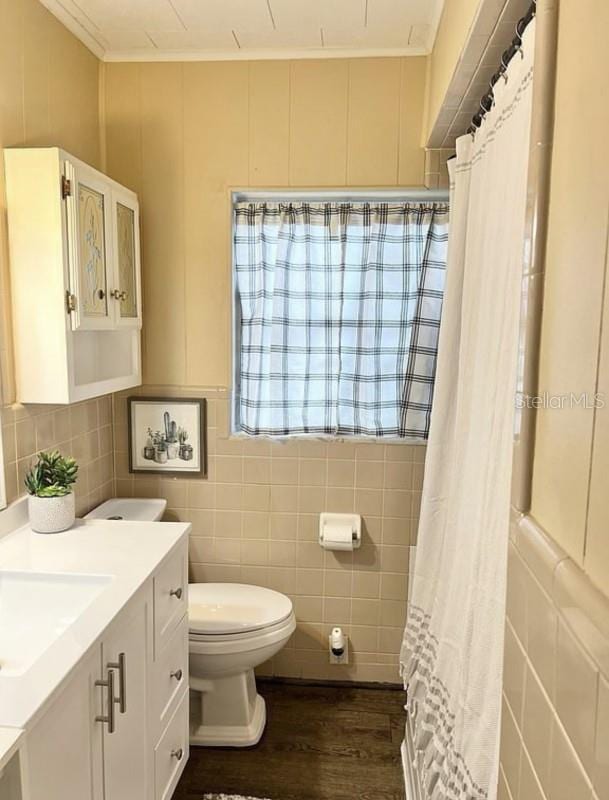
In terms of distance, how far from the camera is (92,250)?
1.85 meters

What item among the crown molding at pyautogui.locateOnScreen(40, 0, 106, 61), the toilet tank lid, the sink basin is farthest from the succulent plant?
the crown molding at pyautogui.locateOnScreen(40, 0, 106, 61)

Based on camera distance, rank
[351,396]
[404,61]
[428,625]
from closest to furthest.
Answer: [428,625] < [404,61] < [351,396]

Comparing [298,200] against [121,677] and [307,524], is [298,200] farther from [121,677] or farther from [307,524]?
[121,677]

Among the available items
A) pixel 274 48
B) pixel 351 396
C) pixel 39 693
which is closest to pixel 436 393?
pixel 351 396

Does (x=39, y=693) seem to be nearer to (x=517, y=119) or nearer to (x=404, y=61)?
(x=517, y=119)

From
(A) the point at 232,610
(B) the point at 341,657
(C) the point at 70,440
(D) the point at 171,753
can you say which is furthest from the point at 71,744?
(B) the point at 341,657

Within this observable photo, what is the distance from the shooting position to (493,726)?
112 cm

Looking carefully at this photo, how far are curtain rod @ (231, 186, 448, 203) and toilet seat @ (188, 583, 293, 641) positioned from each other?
1.51 m

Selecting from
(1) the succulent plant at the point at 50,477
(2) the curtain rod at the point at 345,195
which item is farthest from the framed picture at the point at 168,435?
(2) the curtain rod at the point at 345,195

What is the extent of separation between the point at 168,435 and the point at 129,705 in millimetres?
1214

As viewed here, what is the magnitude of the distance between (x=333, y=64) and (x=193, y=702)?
2409 mm

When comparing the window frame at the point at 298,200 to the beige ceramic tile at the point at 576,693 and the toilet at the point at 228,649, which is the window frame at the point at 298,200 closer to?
the toilet at the point at 228,649

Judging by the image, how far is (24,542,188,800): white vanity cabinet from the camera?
104 centimetres

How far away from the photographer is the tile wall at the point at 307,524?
240 centimetres
